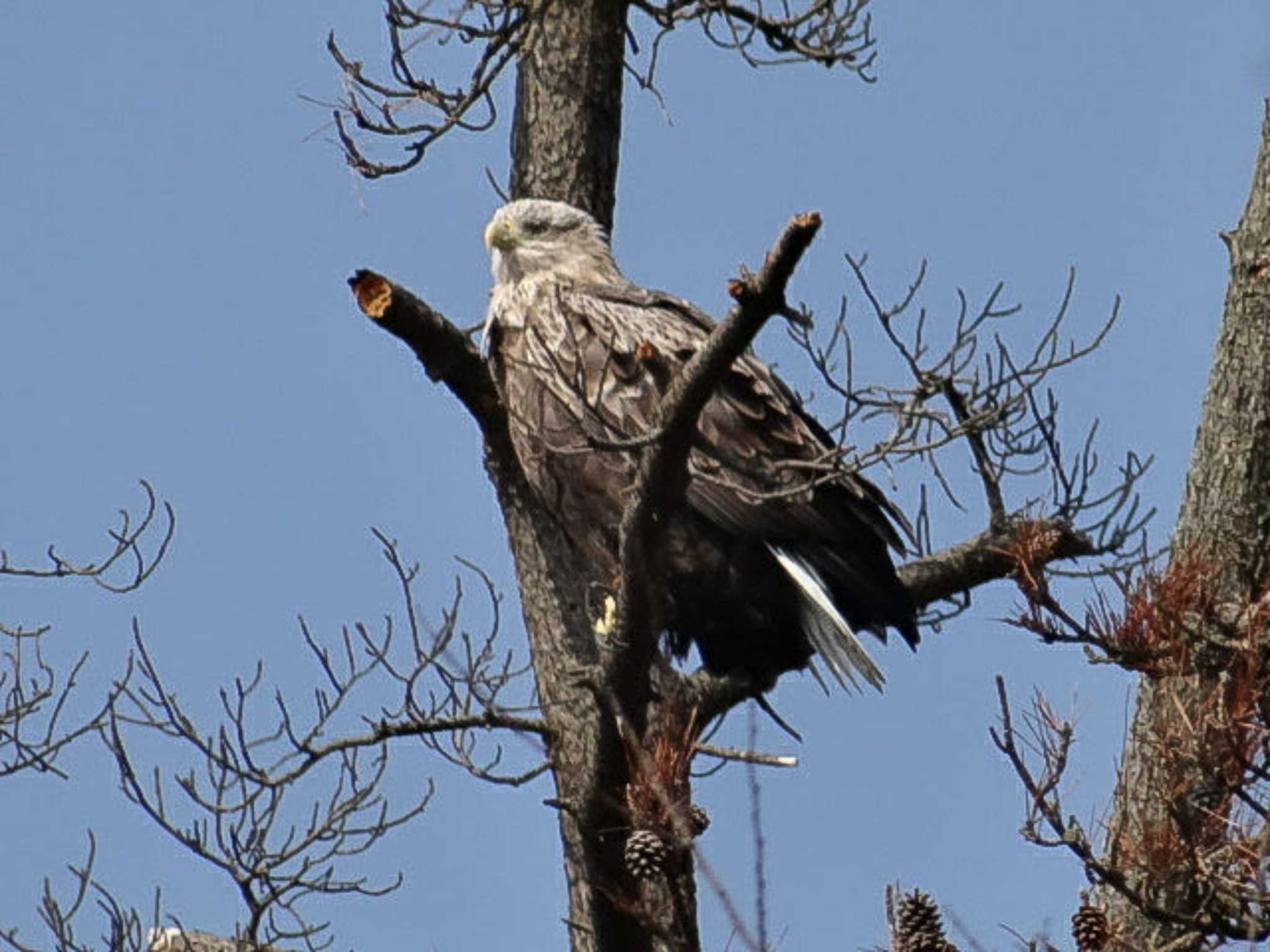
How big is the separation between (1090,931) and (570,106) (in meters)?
3.10

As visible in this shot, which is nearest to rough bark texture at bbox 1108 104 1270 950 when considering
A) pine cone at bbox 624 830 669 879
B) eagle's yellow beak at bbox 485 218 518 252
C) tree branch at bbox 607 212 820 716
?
tree branch at bbox 607 212 820 716

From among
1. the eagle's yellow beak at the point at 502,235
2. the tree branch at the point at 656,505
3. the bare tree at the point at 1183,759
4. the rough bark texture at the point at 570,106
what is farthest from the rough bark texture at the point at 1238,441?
the eagle's yellow beak at the point at 502,235

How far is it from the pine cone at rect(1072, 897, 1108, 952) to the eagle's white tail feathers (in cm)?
163

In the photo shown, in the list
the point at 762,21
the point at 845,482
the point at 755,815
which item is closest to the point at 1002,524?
the point at 845,482

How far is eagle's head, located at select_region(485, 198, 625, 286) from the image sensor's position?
20.8 ft

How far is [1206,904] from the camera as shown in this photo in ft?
12.8

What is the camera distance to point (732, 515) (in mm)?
5738

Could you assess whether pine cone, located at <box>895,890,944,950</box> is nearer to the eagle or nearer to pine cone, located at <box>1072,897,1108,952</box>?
pine cone, located at <box>1072,897,1108,952</box>

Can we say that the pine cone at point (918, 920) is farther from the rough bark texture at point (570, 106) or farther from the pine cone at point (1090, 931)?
the rough bark texture at point (570, 106)

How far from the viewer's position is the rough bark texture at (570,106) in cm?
634

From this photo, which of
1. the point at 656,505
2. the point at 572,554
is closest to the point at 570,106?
the point at 572,554

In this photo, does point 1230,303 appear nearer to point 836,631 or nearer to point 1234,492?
point 1234,492

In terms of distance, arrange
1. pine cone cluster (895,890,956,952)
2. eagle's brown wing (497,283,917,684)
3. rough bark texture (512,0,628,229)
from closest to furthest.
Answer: pine cone cluster (895,890,956,952) → eagle's brown wing (497,283,917,684) → rough bark texture (512,0,628,229)

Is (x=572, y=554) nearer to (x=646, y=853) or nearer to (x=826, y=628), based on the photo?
(x=826, y=628)
